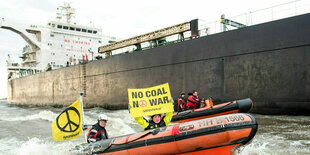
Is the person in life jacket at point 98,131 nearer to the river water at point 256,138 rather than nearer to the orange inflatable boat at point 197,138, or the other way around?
the orange inflatable boat at point 197,138

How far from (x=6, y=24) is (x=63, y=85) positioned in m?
9.06

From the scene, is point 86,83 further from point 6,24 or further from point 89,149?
point 89,149

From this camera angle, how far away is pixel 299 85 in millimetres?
8031

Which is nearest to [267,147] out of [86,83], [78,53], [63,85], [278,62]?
[278,62]

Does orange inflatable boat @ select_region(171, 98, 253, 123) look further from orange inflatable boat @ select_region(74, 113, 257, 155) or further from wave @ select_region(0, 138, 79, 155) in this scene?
wave @ select_region(0, 138, 79, 155)

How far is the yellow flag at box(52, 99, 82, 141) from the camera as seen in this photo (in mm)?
5043

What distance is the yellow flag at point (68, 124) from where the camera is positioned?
5043 mm

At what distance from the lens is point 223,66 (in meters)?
10.2

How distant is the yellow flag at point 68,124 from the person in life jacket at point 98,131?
0.33 meters

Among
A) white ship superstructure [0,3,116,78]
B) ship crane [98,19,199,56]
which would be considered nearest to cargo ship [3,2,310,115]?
Answer: ship crane [98,19,199,56]

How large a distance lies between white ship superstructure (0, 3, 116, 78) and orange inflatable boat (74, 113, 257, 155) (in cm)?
2143

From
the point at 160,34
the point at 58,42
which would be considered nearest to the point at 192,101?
the point at 160,34

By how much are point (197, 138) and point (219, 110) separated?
13.5 ft

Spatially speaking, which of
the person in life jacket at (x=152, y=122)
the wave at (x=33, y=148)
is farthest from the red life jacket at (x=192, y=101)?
the wave at (x=33, y=148)
